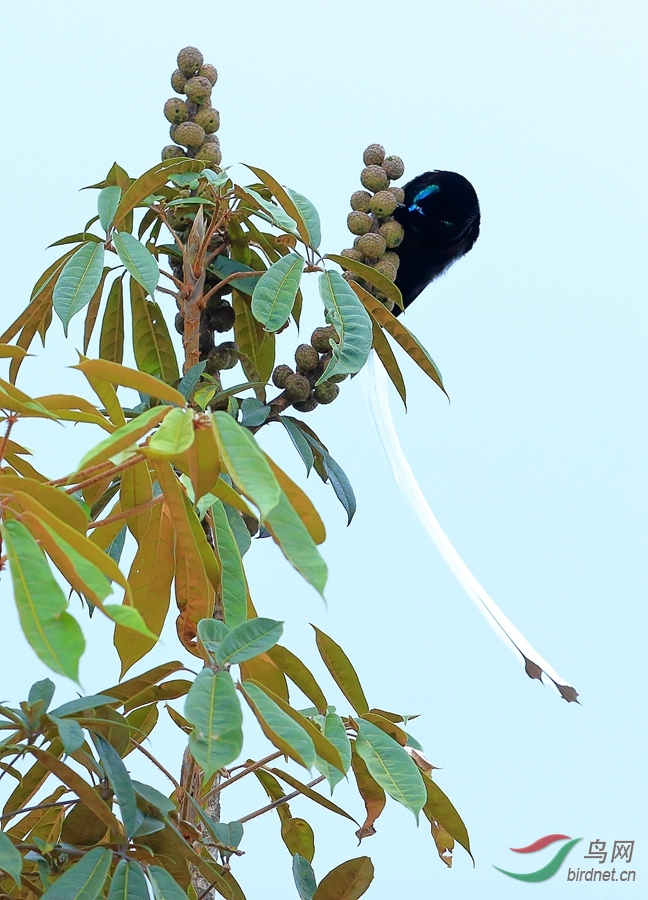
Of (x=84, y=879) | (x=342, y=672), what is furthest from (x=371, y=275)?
(x=84, y=879)

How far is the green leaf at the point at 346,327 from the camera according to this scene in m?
0.90

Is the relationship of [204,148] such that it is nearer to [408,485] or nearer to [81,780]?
[408,485]

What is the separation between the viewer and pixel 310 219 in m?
1.00

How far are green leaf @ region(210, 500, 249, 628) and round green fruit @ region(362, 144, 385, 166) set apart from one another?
47 cm

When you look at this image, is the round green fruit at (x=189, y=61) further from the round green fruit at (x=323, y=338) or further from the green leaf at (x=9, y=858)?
the green leaf at (x=9, y=858)

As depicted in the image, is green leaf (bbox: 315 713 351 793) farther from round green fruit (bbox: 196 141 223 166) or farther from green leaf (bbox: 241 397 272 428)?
round green fruit (bbox: 196 141 223 166)

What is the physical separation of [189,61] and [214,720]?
2.58 ft

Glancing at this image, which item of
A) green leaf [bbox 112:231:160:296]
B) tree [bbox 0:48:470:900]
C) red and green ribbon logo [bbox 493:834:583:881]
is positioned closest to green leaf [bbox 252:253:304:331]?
tree [bbox 0:48:470:900]

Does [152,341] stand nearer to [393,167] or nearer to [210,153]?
[210,153]

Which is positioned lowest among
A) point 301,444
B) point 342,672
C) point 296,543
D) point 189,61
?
point 342,672

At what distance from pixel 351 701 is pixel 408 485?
0.31m

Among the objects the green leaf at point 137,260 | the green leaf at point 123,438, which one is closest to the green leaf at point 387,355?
the green leaf at point 137,260

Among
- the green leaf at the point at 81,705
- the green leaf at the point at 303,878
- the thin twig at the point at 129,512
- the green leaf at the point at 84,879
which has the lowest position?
the green leaf at the point at 303,878

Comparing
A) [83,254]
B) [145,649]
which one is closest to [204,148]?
[83,254]
